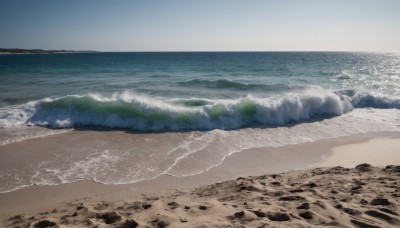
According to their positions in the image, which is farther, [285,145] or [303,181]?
[285,145]

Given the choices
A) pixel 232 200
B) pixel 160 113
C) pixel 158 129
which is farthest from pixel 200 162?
pixel 160 113

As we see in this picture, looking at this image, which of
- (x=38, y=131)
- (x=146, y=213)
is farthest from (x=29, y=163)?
(x=146, y=213)

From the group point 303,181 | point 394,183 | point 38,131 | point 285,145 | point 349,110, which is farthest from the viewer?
point 349,110

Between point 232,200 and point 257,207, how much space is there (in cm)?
60

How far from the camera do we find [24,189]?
6.17 metres

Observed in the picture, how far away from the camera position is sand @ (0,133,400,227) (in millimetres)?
4043

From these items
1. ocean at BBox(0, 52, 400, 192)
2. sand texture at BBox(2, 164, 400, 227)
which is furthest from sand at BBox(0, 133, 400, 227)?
ocean at BBox(0, 52, 400, 192)

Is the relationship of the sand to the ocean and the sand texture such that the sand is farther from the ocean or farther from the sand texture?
the ocean

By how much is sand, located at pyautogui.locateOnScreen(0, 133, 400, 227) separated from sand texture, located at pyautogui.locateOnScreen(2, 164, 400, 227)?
12 millimetres

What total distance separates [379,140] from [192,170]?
22.3 ft

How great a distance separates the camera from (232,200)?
16.2 feet

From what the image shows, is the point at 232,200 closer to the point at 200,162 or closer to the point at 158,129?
the point at 200,162

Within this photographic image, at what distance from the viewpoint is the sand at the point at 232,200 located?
4043mm

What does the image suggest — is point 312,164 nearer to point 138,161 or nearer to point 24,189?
point 138,161
